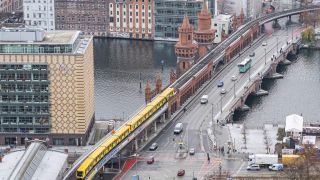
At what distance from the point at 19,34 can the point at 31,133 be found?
15669 millimetres

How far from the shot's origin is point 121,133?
147250mm

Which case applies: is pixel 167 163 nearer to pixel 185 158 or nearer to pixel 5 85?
pixel 185 158

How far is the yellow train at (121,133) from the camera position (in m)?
133

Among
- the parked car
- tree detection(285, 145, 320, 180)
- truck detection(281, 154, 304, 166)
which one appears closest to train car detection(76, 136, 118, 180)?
the parked car

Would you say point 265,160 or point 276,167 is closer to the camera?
point 276,167

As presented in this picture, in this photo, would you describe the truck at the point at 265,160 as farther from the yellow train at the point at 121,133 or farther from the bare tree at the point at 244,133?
the yellow train at the point at 121,133

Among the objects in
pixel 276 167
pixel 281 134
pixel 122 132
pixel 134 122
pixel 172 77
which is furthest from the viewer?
pixel 172 77

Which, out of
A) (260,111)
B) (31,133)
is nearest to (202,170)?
(31,133)

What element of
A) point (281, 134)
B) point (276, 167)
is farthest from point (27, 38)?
point (281, 134)

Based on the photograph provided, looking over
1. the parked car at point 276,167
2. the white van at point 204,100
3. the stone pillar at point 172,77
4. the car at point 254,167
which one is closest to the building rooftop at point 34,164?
the car at point 254,167

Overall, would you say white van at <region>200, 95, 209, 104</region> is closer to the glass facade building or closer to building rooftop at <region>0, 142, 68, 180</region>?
the glass facade building

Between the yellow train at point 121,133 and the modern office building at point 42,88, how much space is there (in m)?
6.95

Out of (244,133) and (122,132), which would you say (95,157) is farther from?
(244,133)

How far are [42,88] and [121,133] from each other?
14306 mm
